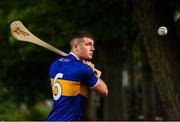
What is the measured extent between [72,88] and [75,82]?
0.21 ft

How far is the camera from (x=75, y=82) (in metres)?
6.25

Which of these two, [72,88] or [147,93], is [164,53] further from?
[147,93]

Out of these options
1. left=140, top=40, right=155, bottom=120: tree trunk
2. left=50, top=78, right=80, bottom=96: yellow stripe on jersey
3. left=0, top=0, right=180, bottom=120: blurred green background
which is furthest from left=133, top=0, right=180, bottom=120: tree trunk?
left=140, top=40, right=155, bottom=120: tree trunk

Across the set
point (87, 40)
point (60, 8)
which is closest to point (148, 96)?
point (60, 8)

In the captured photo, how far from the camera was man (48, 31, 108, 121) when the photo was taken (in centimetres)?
622

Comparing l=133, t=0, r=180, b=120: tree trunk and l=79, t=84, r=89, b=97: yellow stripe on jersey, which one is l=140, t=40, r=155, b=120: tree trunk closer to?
l=133, t=0, r=180, b=120: tree trunk

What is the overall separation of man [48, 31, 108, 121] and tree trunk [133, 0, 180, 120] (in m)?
5.71

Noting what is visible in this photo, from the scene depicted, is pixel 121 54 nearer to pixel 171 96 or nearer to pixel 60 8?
pixel 60 8

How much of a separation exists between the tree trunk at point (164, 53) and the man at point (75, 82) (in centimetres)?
571

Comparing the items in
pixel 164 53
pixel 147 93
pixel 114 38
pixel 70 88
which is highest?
pixel 114 38

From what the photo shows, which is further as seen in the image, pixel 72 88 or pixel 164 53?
pixel 164 53

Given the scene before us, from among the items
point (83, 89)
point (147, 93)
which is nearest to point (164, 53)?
point (83, 89)

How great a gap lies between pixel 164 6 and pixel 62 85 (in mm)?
6245

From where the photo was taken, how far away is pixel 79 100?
624 centimetres
